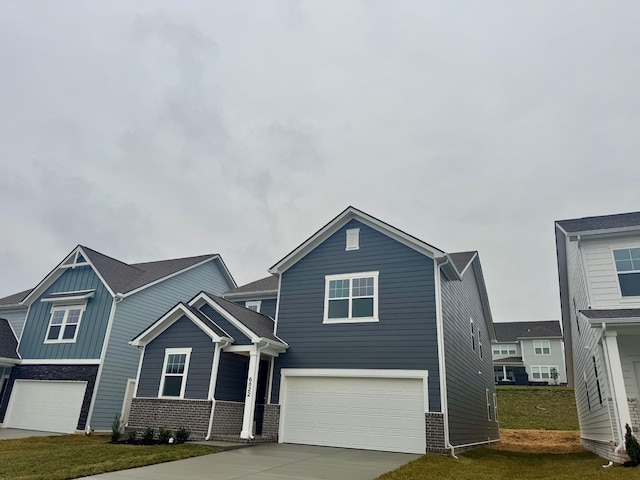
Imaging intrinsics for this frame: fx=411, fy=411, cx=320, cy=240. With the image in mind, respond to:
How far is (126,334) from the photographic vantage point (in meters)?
18.8

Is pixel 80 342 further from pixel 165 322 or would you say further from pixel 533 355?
pixel 533 355

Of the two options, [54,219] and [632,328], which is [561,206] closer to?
[632,328]

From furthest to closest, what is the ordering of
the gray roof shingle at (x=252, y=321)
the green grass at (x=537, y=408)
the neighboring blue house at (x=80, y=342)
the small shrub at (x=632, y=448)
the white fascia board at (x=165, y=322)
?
the green grass at (x=537, y=408)
the neighboring blue house at (x=80, y=342)
the white fascia board at (x=165, y=322)
the gray roof shingle at (x=252, y=321)
the small shrub at (x=632, y=448)

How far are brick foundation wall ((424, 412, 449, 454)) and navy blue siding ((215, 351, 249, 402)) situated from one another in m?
6.44

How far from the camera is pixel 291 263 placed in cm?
1584

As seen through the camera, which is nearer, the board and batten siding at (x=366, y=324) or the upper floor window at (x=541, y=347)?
the board and batten siding at (x=366, y=324)

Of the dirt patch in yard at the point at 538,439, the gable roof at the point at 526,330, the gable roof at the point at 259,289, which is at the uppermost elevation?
the gable roof at the point at 526,330

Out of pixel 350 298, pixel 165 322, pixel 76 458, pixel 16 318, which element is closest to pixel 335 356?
pixel 350 298

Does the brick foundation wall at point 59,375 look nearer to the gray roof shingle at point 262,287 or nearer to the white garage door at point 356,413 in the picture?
the gray roof shingle at point 262,287

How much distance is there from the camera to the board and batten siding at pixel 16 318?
2172 cm

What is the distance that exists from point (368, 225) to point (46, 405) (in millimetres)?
16325

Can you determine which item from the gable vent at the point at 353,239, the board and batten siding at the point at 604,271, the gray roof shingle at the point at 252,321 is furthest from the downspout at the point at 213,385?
the board and batten siding at the point at 604,271

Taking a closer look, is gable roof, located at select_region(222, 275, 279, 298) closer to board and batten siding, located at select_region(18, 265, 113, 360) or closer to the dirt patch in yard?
board and batten siding, located at select_region(18, 265, 113, 360)

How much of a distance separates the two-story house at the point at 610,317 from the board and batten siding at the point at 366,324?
Result: 431cm
